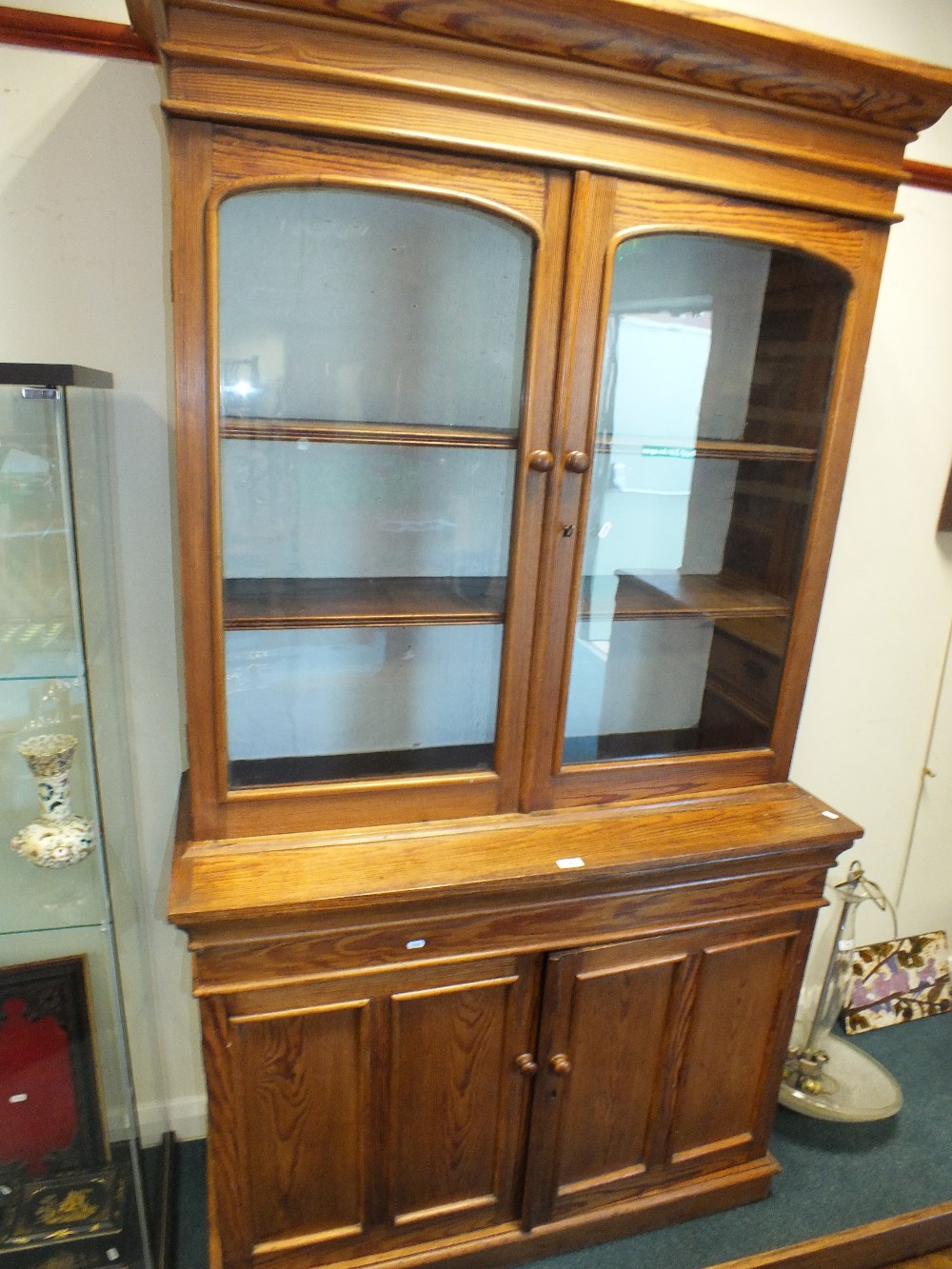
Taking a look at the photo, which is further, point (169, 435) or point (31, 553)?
point (169, 435)

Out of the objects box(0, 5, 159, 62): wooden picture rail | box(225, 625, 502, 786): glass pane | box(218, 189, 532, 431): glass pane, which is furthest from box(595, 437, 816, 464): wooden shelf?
box(0, 5, 159, 62): wooden picture rail

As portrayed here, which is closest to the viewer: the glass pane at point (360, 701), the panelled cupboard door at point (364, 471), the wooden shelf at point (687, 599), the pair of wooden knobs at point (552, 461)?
the panelled cupboard door at point (364, 471)

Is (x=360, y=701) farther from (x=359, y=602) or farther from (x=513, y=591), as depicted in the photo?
(x=513, y=591)

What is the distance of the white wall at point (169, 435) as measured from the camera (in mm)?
1270

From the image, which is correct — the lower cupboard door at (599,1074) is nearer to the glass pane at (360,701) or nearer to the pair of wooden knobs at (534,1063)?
the pair of wooden knobs at (534,1063)

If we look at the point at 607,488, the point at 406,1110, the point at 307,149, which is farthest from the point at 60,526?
the point at 406,1110

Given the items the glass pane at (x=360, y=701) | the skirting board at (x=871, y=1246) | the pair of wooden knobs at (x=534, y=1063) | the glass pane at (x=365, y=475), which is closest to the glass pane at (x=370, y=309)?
the glass pane at (x=365, y=475)

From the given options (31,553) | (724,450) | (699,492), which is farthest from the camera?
(699,492)

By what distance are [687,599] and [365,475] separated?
65 cm

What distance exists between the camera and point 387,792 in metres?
1.32

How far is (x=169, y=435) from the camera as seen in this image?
1.41m

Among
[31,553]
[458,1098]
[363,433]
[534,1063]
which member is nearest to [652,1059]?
[534,1063]

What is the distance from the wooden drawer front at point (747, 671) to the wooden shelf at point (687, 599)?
3.5 inches

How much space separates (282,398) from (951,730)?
193 centimetres
